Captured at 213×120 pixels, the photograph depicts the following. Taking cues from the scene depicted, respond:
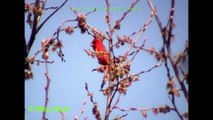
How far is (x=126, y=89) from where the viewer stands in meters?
1.50

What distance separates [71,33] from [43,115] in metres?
0.46

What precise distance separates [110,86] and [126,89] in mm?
93

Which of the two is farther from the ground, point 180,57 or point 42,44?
point 42,44

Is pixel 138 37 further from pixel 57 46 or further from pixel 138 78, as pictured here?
pixel 57 46

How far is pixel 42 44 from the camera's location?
62.2 inches
